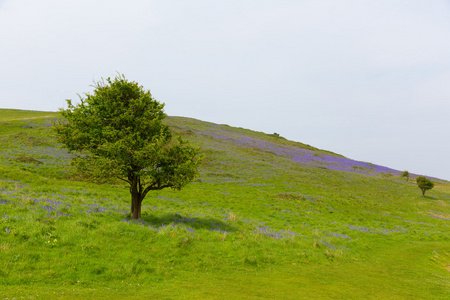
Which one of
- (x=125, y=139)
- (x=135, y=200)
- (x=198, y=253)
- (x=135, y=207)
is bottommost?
(x=198, y=253)

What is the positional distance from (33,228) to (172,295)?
8.64 meters

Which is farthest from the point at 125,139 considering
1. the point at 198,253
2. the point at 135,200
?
the point at 198,253

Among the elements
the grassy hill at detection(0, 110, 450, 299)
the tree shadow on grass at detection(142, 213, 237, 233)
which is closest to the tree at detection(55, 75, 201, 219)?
the tree shadow on grass at detection(142, 213, 237, 233)

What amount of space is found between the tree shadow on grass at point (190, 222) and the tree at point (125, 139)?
1541 millimetres

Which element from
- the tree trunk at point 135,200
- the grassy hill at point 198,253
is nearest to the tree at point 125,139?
the tree trunk at point 135,200

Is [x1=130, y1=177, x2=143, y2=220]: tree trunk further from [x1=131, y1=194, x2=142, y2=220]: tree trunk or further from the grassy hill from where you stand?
the grassy hill

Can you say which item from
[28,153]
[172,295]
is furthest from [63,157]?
[172,295]

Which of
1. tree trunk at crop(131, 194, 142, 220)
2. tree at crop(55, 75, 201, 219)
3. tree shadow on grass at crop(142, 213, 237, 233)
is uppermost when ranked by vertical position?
tree at crop(55, 75, 201, 219)

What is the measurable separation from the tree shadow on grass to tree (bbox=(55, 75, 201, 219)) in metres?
1.54

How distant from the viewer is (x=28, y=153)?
43594 mm

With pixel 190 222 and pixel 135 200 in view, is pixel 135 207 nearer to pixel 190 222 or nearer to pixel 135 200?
pixel 135 200

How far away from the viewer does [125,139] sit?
17062 mm

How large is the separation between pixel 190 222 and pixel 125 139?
829cm

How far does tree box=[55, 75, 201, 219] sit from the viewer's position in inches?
659
